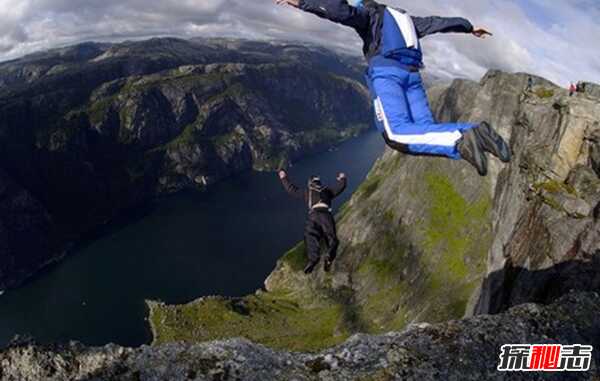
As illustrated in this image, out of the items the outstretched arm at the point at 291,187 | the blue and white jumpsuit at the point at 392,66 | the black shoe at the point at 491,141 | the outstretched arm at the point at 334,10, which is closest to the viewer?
the black shoe at the point at 491,141

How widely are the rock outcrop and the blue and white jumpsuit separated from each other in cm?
604

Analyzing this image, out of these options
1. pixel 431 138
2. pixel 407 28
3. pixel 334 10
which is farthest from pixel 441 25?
pixel 431 138

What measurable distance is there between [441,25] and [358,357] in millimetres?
10277

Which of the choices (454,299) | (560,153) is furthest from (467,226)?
(560,153)

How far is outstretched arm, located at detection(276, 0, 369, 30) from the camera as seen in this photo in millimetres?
14617

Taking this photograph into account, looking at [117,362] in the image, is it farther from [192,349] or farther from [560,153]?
[560,153]

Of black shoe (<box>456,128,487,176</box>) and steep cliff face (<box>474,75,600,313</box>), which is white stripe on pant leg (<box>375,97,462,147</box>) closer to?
black shoe (<box>456,128,487,176</box>)

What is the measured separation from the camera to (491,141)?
12164 millimetres

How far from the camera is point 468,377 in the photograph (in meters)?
14.8

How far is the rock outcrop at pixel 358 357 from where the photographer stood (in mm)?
15109

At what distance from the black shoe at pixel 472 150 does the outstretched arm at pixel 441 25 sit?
506cm

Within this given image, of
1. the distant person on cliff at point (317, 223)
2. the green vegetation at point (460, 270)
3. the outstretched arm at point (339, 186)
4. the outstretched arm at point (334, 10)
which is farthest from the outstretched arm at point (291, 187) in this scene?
the green vegetation at point (460, 270)

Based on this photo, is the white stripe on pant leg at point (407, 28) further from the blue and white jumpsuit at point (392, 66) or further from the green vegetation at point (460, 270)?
the green vegetation at point (460, 270)

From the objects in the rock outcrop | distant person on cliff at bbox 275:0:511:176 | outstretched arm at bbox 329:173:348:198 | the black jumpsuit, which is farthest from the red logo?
outstretched arm at bbox 329:173:348:198
